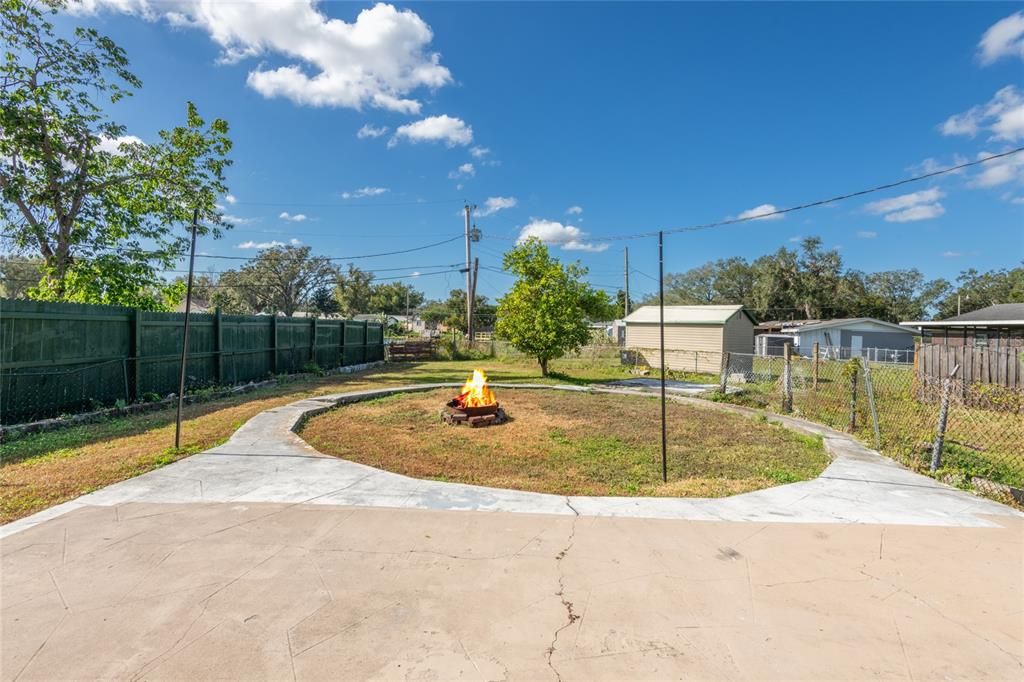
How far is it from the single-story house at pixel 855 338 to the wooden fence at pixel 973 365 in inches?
634

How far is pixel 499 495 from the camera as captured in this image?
450 centimetres

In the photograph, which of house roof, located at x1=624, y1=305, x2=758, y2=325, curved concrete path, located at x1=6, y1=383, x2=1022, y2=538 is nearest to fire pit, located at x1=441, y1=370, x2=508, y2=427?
curved concrete path, located at x1=6, y1=383, x2=1022, y2=538

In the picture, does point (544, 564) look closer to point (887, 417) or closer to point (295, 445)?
point (295, 445)

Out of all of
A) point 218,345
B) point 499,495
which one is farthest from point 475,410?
point 218,345

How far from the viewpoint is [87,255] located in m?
12.0

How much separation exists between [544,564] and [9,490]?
521 cm

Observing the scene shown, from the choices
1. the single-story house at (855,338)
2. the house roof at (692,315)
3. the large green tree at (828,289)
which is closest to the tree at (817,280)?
the large green tree at (828,289)

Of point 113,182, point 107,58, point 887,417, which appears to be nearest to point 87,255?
point 113,182

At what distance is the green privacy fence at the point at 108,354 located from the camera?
7.09 metres

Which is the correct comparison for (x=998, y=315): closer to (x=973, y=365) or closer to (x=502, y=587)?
(x=973, y=365)

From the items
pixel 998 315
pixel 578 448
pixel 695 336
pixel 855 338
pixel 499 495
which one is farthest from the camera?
pixel 855 338

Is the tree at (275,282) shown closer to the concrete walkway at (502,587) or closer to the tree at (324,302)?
the tree at (324,302)

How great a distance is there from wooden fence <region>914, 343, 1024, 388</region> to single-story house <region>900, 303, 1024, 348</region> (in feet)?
11.4

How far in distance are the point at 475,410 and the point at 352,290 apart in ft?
138
